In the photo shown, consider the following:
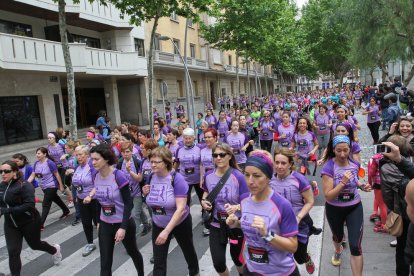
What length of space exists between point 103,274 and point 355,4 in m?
20.4

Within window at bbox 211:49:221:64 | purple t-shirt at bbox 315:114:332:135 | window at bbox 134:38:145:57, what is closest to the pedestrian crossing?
purple t-shirt at bbox 315:114:332:135

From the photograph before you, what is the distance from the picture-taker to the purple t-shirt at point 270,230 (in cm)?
276

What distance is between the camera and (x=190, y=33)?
108ft

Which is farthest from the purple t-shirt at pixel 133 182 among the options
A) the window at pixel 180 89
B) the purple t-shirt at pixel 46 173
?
the window at pixel 180 89

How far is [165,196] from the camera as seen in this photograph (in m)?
4.04

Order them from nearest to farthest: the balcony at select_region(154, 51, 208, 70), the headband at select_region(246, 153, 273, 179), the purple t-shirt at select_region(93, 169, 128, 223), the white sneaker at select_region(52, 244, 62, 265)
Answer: the headband at select_region(246, 153, 273, 179)
the purple t-shirt at select_region(93, 169, 128, 223)
the white sneaker at select_region(52, 244, 62, 265)
the balcony at select_region(154, 51, 208, 70)

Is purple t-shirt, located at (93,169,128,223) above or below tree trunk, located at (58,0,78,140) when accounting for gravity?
below

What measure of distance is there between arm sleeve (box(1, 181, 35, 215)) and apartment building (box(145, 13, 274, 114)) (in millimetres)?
17309

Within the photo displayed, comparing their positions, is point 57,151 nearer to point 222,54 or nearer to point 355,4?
point 355,4

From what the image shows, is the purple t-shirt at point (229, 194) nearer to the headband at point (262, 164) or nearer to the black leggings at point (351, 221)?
the black leggings at point (351, 221)

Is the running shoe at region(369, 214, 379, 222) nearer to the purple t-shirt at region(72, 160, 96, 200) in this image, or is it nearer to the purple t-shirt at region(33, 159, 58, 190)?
the purple t-shirt at region(72, 160, 96, 200)

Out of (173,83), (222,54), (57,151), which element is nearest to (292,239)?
(57,151)

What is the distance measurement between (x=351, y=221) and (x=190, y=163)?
301 cm

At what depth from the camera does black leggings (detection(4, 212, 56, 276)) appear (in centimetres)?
474
